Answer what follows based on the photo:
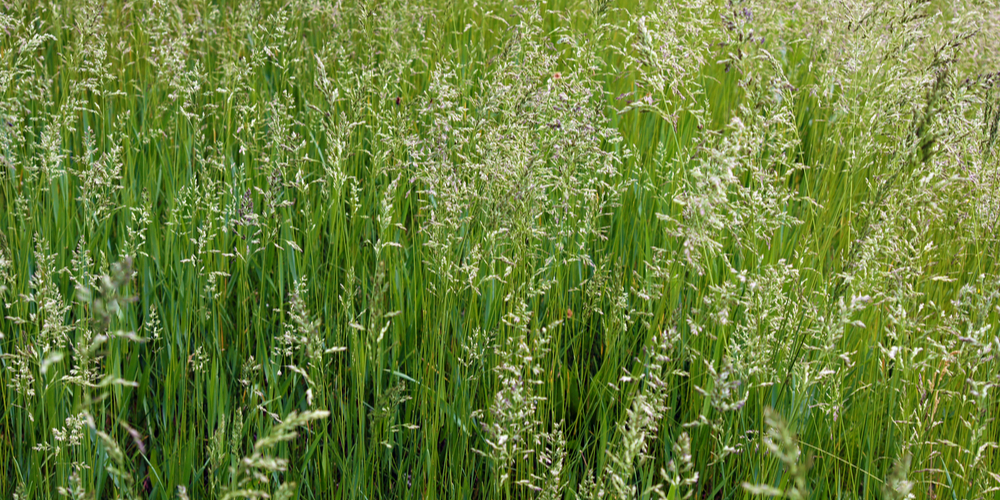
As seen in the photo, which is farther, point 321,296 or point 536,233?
point 321,296

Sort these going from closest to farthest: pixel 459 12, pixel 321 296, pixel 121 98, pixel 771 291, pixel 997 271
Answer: pixel 771 291 → pixel 321 296 → pixel 997 271 → pixel 121 98 → pixel 459 12

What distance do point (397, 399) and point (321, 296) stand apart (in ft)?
2.46

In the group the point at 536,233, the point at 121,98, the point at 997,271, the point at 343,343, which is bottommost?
the point at 343,343

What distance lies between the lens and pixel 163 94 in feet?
10.3

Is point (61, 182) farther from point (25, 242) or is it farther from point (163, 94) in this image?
point (163, 94)

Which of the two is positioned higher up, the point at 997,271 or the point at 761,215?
the point at 761,215

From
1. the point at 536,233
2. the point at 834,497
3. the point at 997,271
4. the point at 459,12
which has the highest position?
the point at 459,12

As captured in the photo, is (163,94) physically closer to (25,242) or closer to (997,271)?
(25,242)

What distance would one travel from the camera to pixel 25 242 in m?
2.08

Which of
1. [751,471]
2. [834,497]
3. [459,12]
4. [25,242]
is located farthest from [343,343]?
[459,12]

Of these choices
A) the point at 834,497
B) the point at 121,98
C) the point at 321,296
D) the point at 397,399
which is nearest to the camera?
the point at 397,399

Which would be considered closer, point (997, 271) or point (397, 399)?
point (397, 399)

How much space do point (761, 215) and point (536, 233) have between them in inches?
24.2

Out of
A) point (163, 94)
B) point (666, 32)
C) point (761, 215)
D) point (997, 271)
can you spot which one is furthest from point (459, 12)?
point (997, 271)
